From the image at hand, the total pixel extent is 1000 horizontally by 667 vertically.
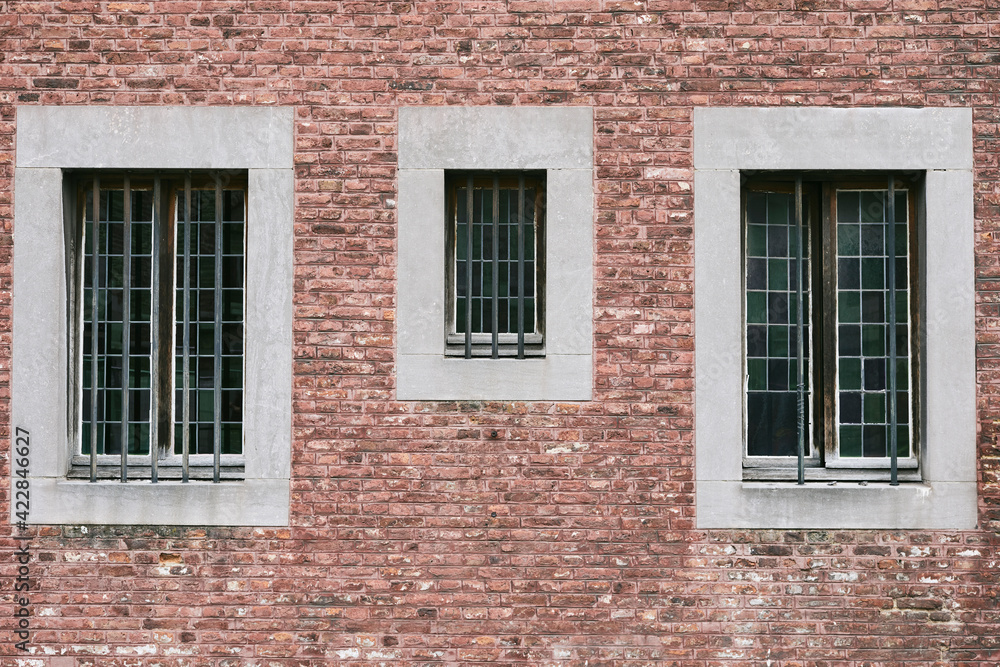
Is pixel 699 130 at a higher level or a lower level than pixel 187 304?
higher

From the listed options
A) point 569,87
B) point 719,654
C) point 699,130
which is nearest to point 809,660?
point 719,654

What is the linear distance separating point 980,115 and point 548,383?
10.2 ft

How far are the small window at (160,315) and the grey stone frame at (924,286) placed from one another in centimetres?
291

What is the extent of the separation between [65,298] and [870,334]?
198 inches

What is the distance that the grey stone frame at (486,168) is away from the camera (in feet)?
17.4

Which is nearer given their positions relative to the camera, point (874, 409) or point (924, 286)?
point (924, 286)

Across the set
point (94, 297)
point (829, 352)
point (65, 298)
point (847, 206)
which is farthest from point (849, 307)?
point (65, 298)

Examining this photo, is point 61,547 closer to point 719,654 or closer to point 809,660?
point 719,654

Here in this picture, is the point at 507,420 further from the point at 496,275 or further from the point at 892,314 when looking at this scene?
the point at 892,314

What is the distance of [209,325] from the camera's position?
18.2 feet

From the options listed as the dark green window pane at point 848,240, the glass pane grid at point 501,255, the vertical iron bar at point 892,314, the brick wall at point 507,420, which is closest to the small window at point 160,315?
the brick wall at point 507,420

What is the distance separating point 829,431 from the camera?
217 inches

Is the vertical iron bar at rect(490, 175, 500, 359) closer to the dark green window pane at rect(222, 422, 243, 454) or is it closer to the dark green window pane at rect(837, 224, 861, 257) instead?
the dark green window pane at rect(222, 422, 243, 454)

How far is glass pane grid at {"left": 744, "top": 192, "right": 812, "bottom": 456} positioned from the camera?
5.52m
